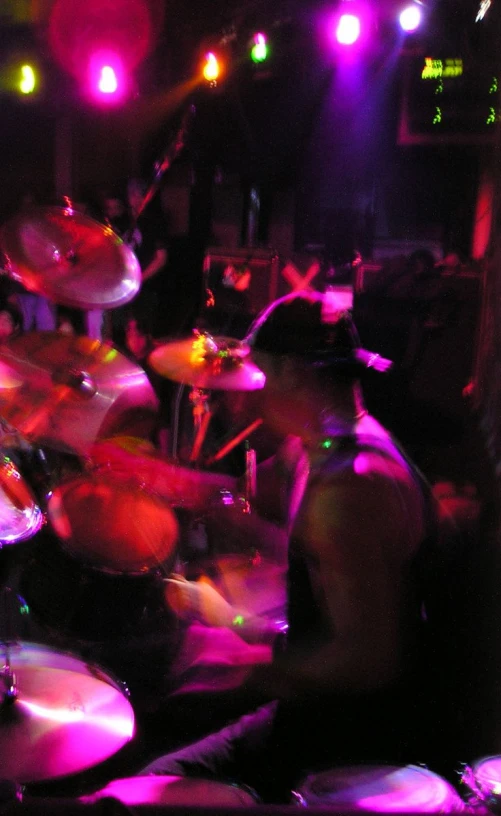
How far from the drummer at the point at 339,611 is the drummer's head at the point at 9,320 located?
1.92 metres

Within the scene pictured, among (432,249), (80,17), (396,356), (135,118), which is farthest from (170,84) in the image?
(396,356)

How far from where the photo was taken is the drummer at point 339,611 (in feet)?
→ 4.60

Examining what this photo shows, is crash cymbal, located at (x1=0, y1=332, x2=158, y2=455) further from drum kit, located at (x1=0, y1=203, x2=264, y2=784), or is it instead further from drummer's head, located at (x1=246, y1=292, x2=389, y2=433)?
drummer's head, located at (x1=246, y1=292, x2=389, y2=433)

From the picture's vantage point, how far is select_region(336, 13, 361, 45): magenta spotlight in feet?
8.48

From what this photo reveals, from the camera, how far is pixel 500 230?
256 cm

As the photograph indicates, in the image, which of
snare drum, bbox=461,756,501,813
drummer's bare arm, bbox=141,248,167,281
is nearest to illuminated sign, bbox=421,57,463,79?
drummer's bare arm, bbox=141,248,167,281

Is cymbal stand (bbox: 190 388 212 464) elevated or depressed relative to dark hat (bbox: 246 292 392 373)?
depressed

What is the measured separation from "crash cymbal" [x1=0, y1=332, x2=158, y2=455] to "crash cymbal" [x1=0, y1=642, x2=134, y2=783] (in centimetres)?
48

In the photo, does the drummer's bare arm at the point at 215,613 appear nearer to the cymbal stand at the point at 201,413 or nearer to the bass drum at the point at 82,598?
the bass drum at the point at 82,598

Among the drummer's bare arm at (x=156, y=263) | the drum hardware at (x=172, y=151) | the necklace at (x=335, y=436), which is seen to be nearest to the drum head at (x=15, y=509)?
the necklace at (x=335, y=436)

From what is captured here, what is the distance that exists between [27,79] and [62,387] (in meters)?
2.60

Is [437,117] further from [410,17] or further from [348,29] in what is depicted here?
[348,29]

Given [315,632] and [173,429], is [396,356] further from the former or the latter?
→ [315,632]

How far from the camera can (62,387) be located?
1.57 m
